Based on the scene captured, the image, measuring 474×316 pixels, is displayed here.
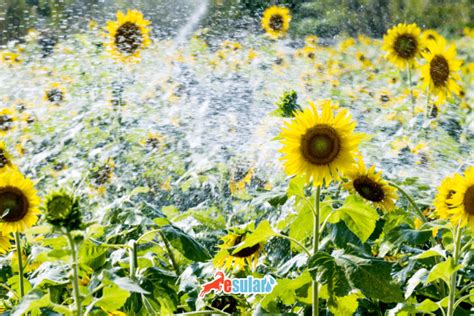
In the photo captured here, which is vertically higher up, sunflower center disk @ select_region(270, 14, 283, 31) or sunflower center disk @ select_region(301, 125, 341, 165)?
sunflower center disk @ select_region(301, 125, 341, 165)

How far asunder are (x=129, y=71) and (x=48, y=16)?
2.93ft

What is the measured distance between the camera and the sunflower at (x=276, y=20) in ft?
10.1

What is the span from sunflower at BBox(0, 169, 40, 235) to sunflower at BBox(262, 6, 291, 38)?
1928mm

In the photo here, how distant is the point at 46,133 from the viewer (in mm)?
2836

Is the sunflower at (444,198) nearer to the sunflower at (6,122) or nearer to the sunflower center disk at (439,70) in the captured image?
the sunflower center disk at (439,70)

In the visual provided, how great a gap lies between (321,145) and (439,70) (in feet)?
2.85

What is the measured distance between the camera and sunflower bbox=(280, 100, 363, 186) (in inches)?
46.1

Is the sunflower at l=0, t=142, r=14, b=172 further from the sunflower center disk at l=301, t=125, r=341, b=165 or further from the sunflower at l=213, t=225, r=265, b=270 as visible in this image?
the sunflower center disk at l=301, t=125, r=341, b=165

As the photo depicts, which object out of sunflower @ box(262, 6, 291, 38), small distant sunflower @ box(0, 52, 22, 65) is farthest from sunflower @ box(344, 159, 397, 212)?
small distant sunflower @ box(0, 52, 22, 65)

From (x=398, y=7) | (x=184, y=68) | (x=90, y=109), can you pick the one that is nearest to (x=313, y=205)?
(x=90, y=109)

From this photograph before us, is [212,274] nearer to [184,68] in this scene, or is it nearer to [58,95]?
[58,95]

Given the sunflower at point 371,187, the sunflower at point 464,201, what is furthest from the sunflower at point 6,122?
the sunflower at point 464,201

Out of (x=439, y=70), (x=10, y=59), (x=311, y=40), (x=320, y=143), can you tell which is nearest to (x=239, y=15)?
(x=311, y=40)

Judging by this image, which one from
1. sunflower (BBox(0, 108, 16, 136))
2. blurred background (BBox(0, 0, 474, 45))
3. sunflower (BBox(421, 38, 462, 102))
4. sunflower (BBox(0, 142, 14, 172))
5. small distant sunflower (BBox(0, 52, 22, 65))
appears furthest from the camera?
blurred background (BBox(0, 0, 474, 45))
